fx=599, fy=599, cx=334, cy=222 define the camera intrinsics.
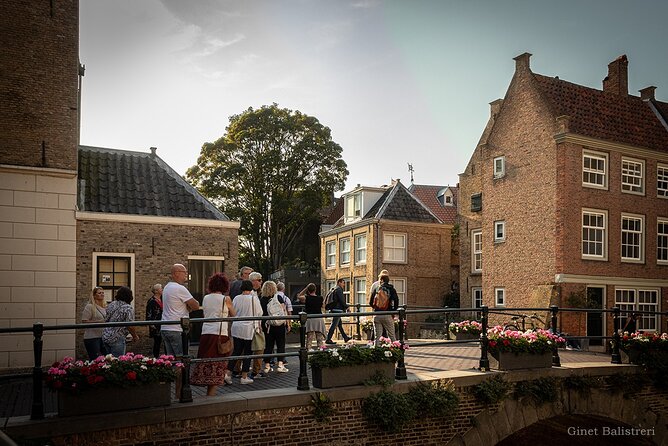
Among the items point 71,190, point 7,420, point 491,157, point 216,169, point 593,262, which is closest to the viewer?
point 7,420

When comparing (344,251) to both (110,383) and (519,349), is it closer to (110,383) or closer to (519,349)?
(519,349)

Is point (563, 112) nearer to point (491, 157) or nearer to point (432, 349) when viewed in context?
point (491, 157)

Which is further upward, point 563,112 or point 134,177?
point 563,112

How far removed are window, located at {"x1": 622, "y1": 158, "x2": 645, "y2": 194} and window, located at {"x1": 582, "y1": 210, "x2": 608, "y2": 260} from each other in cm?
184

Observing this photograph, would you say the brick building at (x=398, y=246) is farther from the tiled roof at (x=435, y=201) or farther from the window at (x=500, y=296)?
Answer: the window at (x=500, y=296)

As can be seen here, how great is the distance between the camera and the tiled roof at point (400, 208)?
111ft

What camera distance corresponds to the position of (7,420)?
19.4ft

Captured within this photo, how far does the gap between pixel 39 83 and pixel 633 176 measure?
22.4 metres

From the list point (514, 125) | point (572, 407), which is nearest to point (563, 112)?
point (514, 125)

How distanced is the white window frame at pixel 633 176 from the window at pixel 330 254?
18493 millimetres

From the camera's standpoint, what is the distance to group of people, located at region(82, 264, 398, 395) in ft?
25.4

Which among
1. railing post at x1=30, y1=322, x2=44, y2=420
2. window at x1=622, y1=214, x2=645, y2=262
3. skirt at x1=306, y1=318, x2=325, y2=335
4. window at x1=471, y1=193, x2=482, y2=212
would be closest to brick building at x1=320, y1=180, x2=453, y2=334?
window at x1=471, y1=193, x2=482, y2=212

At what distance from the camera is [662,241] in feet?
83.4

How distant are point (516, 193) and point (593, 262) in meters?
4.27
